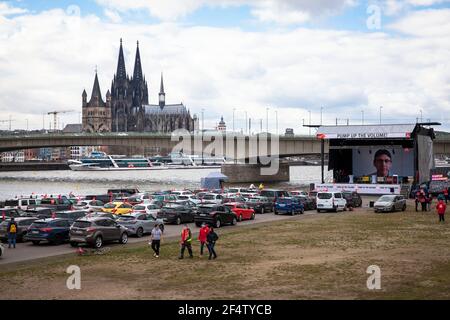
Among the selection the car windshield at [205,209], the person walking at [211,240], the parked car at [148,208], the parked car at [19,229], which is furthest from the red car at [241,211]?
the person walking at [211,240]

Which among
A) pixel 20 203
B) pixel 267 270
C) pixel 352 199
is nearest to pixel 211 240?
pixel 267 270

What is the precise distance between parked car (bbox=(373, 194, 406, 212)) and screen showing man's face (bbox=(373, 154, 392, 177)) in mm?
25287

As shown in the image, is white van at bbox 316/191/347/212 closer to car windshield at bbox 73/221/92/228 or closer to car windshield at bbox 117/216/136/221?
car windshield at bbox 117/216/136/221

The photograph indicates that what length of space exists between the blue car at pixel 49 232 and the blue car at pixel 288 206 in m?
18.4

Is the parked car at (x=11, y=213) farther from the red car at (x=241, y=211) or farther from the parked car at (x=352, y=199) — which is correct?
the parked car at (x=352, y=199)

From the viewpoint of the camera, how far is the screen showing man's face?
69.6 m

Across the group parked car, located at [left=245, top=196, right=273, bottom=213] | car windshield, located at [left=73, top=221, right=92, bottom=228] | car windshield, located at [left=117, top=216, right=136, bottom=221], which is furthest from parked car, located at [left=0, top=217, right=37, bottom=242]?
parked car, located at [left=245, top=196, right=273, bottom=213]

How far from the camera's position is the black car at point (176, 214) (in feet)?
121

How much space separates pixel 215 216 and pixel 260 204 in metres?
10.7
